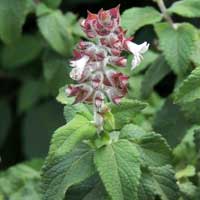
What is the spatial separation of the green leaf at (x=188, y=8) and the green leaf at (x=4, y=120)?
4.83ft

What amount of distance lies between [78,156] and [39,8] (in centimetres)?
89

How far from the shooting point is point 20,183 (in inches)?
85.9

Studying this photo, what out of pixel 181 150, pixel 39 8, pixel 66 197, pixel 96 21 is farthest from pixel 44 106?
pixel 96 21

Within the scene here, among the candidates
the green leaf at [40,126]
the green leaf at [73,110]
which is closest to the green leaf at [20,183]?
the green leaf at [73,110]

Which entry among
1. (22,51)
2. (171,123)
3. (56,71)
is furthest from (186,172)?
(22,51)

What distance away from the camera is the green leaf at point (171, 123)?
2070mm

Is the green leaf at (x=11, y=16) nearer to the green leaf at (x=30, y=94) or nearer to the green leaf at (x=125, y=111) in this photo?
the green leaf at (x=125, y=111)

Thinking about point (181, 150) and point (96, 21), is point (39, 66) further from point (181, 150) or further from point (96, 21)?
point (96, 21)

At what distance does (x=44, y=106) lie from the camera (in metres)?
3.26

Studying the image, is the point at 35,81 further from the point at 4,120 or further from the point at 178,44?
the point at 178,44

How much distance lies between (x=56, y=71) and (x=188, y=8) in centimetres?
60

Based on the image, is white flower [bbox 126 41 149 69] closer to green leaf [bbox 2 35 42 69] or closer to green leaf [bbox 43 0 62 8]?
green leaf [bbox 43 0 62 8]

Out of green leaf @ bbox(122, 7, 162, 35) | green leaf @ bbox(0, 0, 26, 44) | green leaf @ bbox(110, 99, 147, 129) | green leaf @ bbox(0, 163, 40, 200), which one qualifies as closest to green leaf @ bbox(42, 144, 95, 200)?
green leaf @ bbox(110, 99, 147, 129)

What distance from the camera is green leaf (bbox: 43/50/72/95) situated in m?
2.49
